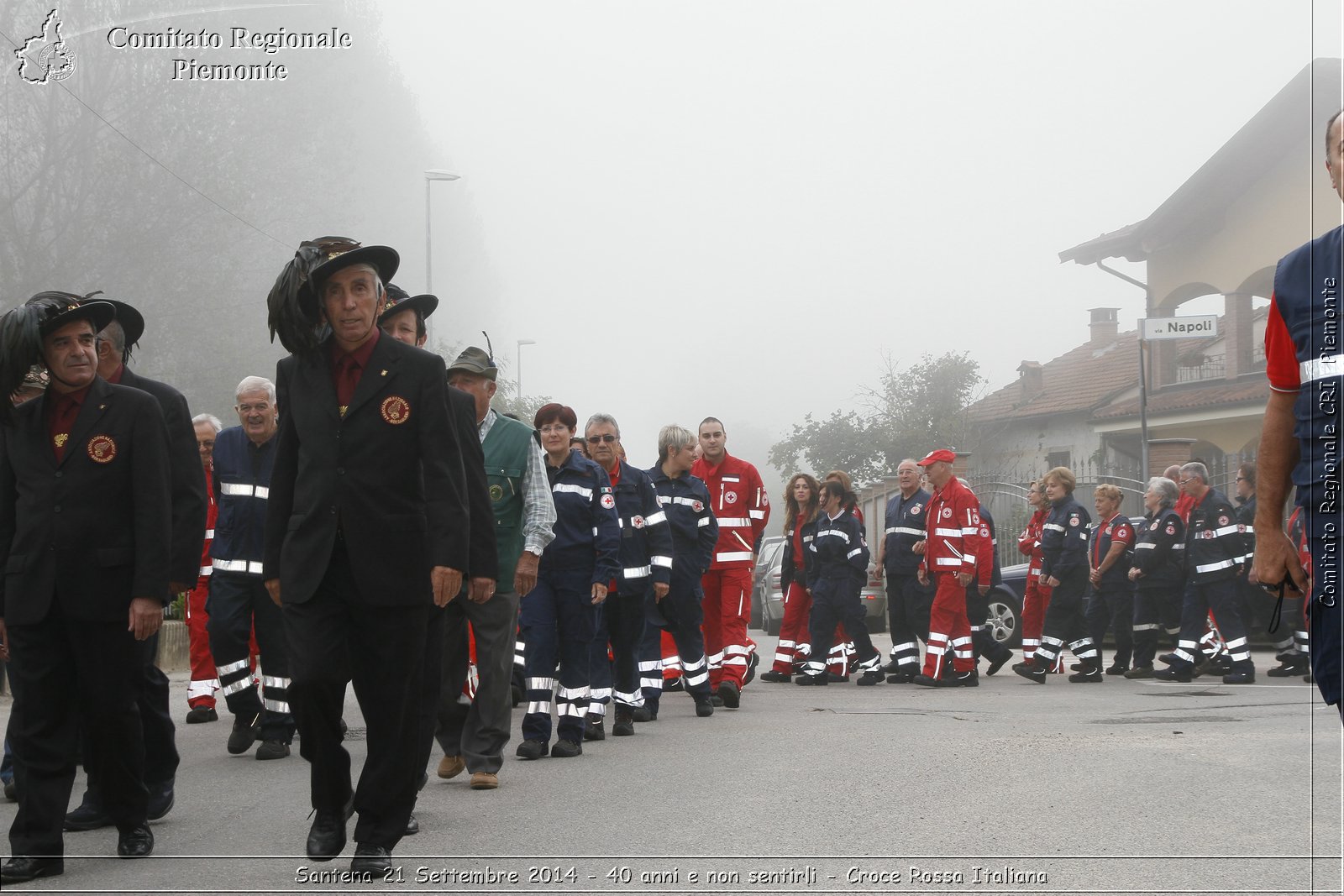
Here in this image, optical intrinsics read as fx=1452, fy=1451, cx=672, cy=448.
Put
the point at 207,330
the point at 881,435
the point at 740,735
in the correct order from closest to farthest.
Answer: the point at 740,735, the point at 207,330, the point at 881,435

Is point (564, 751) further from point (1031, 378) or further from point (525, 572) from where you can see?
point (1031, 378)

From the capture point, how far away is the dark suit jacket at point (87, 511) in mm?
5340

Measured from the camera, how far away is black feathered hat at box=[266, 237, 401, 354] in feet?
16.8

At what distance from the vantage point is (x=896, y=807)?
6.38 meters

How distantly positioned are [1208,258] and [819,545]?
1571cm

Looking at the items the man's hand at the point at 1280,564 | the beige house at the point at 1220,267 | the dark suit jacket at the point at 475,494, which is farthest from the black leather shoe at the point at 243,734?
the beige house at the point at 1220,267

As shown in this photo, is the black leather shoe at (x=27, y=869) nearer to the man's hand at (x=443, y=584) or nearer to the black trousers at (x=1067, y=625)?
the man's hand at (x=443, y=584)

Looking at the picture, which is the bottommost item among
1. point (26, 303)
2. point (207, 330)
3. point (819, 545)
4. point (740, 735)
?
point (740, 735)

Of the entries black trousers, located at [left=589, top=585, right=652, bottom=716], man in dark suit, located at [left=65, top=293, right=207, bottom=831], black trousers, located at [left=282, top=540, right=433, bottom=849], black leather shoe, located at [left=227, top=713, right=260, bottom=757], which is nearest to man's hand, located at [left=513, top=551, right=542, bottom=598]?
black trousers, located at [left=589, top=585, right=652, bottom=716]

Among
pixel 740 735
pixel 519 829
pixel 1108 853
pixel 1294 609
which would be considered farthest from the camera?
pixel 1294 609

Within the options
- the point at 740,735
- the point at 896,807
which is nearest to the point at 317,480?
the point at 896,807

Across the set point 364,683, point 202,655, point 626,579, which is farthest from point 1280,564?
point 202,655

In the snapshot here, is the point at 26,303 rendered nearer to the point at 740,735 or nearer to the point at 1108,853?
the point at 1108,853

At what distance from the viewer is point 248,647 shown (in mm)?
8547
